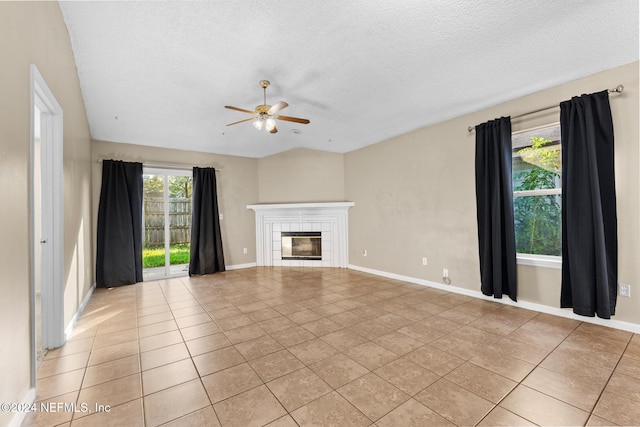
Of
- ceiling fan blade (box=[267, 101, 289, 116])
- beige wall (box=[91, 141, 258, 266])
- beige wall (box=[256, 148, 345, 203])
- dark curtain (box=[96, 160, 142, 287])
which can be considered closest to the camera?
ceiling fan blade (box=[267, 101, 289, 116])

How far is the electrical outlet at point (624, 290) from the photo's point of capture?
269cm

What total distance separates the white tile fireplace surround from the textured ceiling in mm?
2519

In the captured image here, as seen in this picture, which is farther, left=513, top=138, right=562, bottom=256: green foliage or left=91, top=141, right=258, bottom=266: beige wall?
left=91, top=141, right=258, bottom=266: beige wall

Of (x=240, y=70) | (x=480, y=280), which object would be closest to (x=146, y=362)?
(x=240, y=70)

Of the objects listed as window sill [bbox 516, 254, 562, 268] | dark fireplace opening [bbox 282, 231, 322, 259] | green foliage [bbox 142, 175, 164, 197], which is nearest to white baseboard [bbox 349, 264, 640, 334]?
window sill [bbox 516, 254, 562, 268]

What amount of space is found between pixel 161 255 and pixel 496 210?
19.1 ft

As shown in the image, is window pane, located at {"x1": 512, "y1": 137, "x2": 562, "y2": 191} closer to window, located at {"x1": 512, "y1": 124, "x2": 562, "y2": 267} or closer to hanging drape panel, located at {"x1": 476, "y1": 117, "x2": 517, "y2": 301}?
window, located at {"x1": 512, "y1": 124, "x2": 562, "y2": 267}

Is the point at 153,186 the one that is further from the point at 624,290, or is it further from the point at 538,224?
the point at 624,290

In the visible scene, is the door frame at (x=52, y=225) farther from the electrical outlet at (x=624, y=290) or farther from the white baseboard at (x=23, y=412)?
the electrical outlet at (x=624, y=290)

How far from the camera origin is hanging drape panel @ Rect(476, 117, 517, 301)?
339 cm

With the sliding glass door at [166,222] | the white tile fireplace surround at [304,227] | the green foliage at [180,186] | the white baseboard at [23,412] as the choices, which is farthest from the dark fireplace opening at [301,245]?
the white baseboard at [23,412]

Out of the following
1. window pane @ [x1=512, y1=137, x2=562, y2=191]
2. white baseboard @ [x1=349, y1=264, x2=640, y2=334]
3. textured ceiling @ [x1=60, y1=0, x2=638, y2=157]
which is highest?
textured ceiling @ [x1=60, y1=0, x2=638, y2=157]

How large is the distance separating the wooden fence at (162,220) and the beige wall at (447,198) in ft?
11.4

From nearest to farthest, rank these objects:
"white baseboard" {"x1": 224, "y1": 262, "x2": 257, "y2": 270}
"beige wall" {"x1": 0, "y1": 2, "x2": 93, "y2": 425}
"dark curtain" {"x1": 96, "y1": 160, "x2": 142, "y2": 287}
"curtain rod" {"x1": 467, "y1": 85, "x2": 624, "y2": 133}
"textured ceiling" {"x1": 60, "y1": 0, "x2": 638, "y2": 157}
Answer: "beige wall" {"x1": 0, "y1": 2, "x2": 93, "y2": 425} → "textured ceiling" {"x1": 60, "y1": 0, "x2": 638, "y2": 157} → "curtain rod" {"x1": 467, "y1": 85, "x2": 624, "y2": 133} → "dark curtain" {"x1": 96, "y1": 160, "x2": 142, "y2": 287} → "white baseboard" {"x1": 224, "y1": 262, "x2": 257, "y2": 270}
